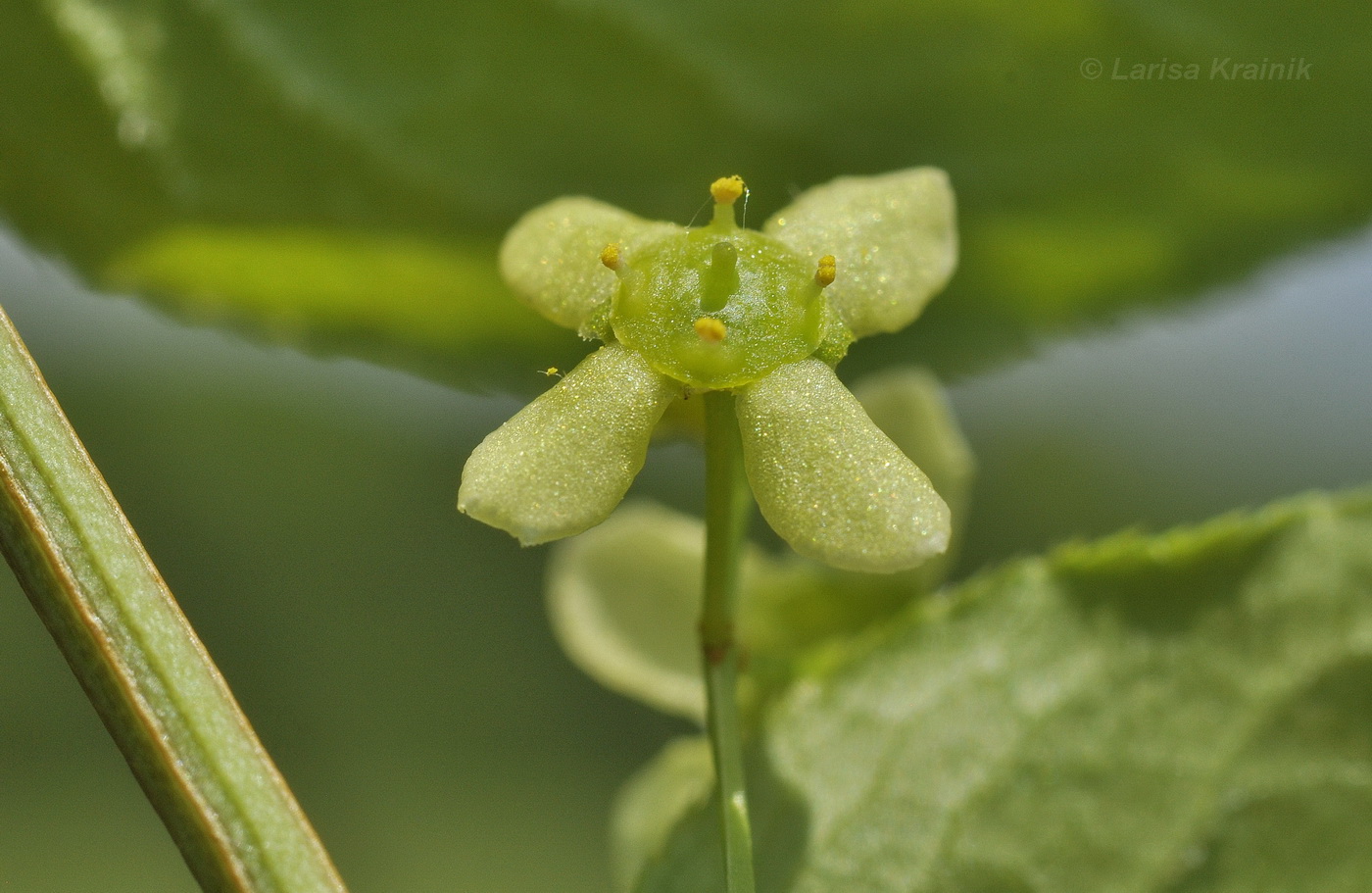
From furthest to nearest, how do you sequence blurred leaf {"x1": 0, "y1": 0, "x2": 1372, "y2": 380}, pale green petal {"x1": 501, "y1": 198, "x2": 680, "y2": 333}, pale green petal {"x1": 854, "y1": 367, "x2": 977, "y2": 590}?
pale green petal {"x1": 854, "y1": 367, "x2": 977, "y2": 590}
blurred leaf {"x1": 0, "y1": 0, "x2": 1372, "y2": 380}
pale green petal {"x1": 501, "y1": 198, "x2": 680, "y2": 333}

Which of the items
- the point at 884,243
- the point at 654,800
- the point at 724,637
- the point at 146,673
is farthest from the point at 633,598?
the point at 146,673

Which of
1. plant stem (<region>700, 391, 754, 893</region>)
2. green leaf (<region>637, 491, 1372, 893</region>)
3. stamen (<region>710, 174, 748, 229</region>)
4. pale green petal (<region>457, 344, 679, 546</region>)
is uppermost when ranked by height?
stamen (<region>710, 174, 748, 229</region>)

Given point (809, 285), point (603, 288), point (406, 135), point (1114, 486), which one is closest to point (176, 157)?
point (406, 135)

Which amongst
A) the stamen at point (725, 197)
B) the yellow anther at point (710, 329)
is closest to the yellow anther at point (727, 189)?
the stamen at point (725, 197)

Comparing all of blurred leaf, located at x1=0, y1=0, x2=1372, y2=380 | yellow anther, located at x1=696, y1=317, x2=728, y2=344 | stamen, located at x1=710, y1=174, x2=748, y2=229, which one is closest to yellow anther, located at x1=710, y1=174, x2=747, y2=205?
stamen, located at x1=710, y1=174, x2=748, y2=229

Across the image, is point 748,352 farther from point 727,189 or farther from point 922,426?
point 922,426

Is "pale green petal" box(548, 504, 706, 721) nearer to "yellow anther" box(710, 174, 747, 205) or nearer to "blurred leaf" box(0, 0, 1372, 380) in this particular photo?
"blurred leaf" box(0, 0, 1372, 380)
